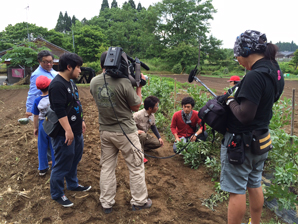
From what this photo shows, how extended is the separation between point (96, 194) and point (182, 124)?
208 cm

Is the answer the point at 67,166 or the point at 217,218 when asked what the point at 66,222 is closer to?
the point at 67,166

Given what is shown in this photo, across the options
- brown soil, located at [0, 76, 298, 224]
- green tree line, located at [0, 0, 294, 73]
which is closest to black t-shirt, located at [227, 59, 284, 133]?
brown soil, located at [0, 76, 298, 224]

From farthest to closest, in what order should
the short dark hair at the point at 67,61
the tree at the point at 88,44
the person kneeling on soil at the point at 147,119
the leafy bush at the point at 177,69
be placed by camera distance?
the leafy bush at the point at 177,69, the tree at the point at 88,44, the person kneeling on soil at the point at 147,119, the short dark hair at the point at 67,61

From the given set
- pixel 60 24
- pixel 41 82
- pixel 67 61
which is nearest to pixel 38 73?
pixel 41 82

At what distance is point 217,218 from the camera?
8.51ft

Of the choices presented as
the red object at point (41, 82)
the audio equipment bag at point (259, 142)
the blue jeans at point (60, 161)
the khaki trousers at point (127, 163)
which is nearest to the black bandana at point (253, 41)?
the audio equipment bag at point (259, 142)

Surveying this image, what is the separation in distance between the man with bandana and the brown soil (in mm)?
766

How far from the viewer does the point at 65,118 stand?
2471mm

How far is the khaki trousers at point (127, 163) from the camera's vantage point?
8.40ft

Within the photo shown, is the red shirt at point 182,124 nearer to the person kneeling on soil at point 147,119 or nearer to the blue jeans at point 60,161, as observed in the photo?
the person kneeling on soil at point 147,119

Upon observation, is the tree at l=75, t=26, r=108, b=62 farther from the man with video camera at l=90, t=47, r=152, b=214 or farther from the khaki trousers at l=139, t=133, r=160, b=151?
the man with video camera at l=90, t=47, r=152, b=214

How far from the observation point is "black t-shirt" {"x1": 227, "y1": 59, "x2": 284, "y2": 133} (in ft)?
5.60

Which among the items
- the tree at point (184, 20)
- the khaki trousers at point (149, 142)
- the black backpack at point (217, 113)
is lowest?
the khaki trousers at point (149, 142)

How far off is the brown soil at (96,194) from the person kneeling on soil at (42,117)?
25 cm
